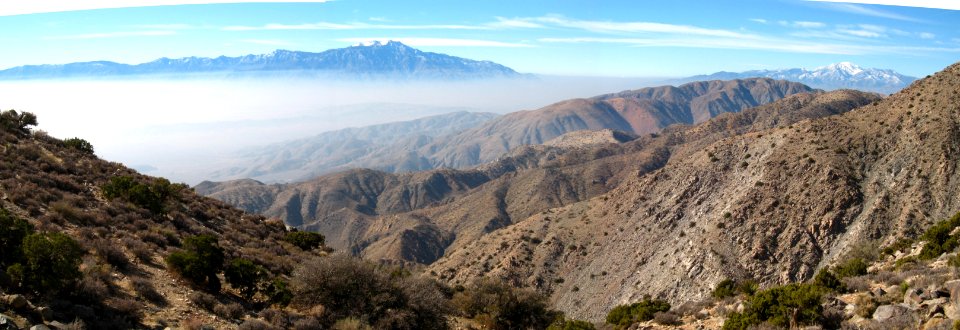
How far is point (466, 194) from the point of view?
476 feet

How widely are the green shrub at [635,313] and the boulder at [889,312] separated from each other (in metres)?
7.25

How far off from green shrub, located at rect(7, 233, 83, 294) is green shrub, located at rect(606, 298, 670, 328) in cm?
1582

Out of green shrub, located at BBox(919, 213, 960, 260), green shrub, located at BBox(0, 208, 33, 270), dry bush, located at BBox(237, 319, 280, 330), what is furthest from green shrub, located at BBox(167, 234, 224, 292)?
green shrub, located at BBox(919, 213, 960, 260)

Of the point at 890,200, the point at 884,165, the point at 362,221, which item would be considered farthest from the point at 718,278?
the point at 362,221

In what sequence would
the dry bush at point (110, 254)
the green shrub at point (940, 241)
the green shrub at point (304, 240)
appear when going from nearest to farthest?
1. the dry bush at point (110, 254)
2. the green shrub at point (940, 241)
3. the green shrub at point (304, 240)

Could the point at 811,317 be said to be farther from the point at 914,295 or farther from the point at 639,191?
the point at 639,191

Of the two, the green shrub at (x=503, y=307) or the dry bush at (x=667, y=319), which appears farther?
the green shrub at (x=503, y=307)

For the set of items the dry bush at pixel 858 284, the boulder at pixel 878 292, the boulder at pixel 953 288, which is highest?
the boulder at pixel 953 288

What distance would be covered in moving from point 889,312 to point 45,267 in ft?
60.4

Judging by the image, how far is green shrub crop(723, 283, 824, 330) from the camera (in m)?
12.4

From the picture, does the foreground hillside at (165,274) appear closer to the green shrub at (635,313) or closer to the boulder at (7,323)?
the boulder at (7,323)

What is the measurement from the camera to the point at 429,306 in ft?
61.3

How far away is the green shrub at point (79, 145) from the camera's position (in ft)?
110


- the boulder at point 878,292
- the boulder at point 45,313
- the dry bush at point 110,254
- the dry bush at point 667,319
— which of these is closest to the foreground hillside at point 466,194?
the dry bush at point 667,319
